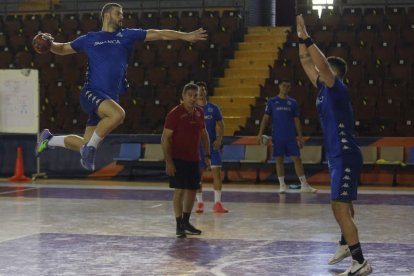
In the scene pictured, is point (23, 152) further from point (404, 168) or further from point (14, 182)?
point (404, 168)

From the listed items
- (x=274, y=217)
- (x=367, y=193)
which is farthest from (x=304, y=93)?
(x=274, y=217)

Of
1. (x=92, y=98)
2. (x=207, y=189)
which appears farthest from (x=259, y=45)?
(x=92, y=98)

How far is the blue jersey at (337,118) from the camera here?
7625mm

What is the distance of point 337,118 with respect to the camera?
7652mm

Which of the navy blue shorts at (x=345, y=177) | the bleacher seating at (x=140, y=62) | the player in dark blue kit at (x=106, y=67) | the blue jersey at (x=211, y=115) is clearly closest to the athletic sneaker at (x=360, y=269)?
the navy blue shorts at (x=345, y=177)

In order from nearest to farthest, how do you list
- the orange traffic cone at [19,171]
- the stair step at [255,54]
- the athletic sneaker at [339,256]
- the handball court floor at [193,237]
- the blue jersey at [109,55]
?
1. the handball court floor at [193,237]
2. the athletic sneaker at [339,256]
3. the blue jersey at [109,55]
4. the orange traffic cone at [19,171]
5. the stair step at [255,54]

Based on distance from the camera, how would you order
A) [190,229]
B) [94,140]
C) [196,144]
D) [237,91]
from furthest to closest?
1. [237,91]
2. [196,144]
3. [190,229]
4. [94,140]

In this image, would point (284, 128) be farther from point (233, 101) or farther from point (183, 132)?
point (183, 132)

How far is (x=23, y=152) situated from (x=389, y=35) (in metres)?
9.74

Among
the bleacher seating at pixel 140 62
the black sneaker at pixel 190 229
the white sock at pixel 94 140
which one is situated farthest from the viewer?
the bleacher seating at pixel 140 62

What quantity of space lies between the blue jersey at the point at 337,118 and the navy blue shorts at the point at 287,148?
28.0 ft

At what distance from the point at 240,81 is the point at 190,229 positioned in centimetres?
1269

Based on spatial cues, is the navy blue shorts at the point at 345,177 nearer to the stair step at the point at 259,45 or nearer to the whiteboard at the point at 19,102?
the whiteboard at the point at 19,102

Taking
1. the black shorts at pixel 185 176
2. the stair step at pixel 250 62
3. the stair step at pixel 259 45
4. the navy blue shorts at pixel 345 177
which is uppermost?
the stair step at pixel 259 45
